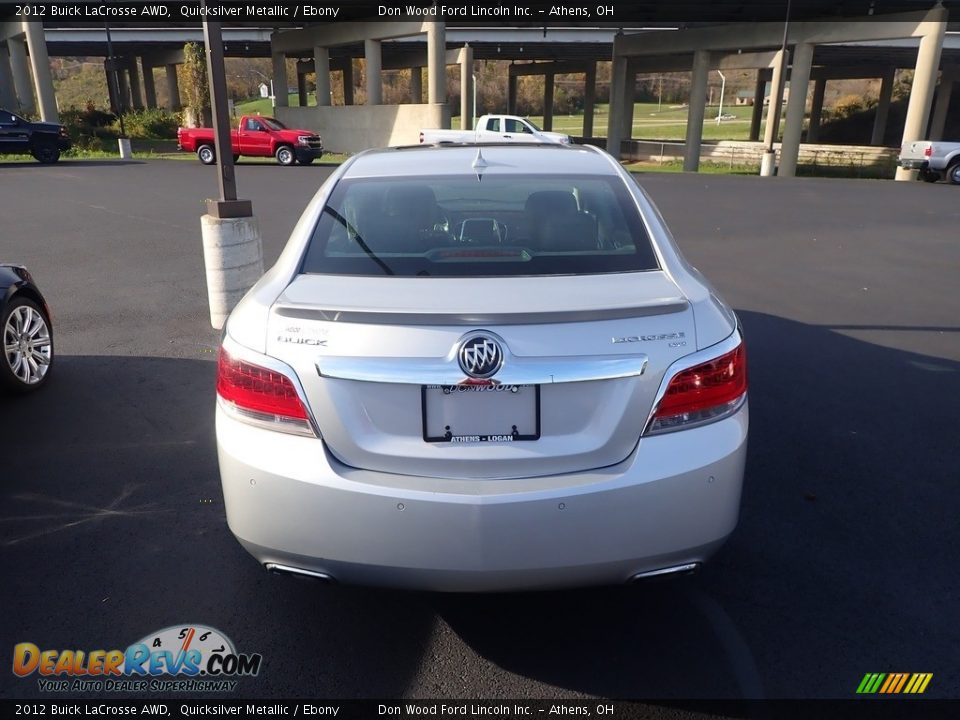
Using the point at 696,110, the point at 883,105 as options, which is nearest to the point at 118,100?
the point at 696,110

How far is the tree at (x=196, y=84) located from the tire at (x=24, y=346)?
1724 inches

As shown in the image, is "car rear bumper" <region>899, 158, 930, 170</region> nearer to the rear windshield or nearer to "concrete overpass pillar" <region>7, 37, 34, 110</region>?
the rear windshield

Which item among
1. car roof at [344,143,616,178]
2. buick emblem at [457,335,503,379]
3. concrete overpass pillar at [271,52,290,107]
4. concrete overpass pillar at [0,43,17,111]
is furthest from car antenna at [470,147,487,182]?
concrete overpass pillar at [0,43,17,111]

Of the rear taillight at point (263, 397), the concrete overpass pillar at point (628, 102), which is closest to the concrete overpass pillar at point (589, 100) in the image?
the concrete overpass pillar at point (628, 102)

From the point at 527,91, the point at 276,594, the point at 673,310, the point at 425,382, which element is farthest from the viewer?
the point at 527,91

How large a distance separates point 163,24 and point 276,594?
48.4 m

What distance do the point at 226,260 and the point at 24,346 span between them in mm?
1854

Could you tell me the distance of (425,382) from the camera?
236cm

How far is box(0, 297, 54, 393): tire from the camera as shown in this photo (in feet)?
16.8

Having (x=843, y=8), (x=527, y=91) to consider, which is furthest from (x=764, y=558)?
(x=527, y=91)

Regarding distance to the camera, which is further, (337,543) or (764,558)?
(764,558)

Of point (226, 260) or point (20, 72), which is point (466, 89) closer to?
point (20, 72)

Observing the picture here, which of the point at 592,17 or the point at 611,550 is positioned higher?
the point at 592,17

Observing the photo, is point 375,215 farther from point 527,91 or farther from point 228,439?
point 527,91
